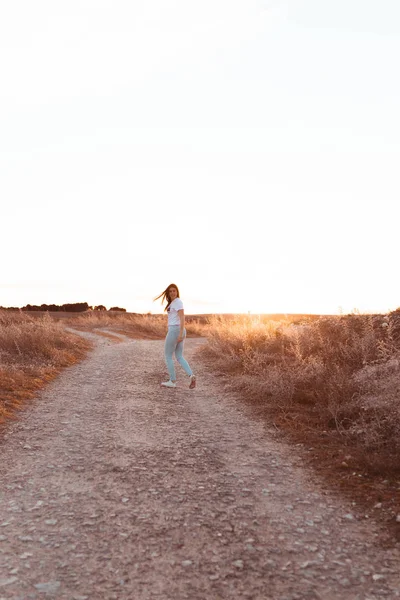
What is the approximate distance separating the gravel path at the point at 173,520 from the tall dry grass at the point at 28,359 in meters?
2.02

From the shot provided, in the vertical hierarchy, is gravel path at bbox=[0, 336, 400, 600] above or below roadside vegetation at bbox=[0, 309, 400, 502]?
below

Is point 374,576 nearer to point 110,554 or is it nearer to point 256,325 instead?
point 110,554

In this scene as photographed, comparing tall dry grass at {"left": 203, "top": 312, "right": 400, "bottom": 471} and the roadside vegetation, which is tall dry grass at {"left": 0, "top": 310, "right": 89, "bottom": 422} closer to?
the roadside vegetation

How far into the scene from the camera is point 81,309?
2400 inches

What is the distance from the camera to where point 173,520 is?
196 inches

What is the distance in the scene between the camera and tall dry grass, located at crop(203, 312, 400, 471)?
7.27 meters

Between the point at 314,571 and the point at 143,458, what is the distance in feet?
10.9

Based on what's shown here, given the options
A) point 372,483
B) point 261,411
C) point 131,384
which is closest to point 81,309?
point 131,384

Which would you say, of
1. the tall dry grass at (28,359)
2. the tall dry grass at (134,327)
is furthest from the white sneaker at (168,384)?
the tall dry grass at (134,327)

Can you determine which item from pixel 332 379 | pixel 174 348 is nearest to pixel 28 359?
pixel 174 348

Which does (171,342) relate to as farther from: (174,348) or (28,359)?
(28,359)

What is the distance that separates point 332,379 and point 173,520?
572 cm

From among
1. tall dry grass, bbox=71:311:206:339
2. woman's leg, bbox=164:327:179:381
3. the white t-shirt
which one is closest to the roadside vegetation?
woman's leg, bbox=164:327:179:381

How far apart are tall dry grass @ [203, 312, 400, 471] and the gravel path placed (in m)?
1.02
